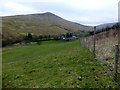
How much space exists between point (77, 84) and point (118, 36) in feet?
22.3

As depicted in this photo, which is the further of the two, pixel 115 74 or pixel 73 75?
pixel 73 75

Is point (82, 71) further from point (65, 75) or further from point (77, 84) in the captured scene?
point (77, 84)

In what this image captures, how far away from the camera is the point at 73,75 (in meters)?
16.5

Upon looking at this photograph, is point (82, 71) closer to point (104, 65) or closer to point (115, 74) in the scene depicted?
point (104, 65)

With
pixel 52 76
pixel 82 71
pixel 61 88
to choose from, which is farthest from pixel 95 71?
pixel 61 88

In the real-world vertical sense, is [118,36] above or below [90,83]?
above

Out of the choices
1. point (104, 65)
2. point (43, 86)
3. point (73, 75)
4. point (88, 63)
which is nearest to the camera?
point (43, 86)

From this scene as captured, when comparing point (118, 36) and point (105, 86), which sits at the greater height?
point (118, 36)

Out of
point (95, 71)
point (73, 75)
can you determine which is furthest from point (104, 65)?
point (73, 75)

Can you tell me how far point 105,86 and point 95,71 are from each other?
3.38 m

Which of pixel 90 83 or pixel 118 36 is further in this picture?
pixel 118 36

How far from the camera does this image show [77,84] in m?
14.4

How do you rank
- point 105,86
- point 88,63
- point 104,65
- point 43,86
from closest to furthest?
1. point 105,86
2. point 43,86
3. point 104,65
4. point 88,63

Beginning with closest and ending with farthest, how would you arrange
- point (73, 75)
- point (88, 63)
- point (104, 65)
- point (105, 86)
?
1. point (105, 86)
2. point (73, 75)
3. point (104, 65)
4. point (88, 63)
